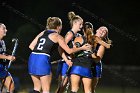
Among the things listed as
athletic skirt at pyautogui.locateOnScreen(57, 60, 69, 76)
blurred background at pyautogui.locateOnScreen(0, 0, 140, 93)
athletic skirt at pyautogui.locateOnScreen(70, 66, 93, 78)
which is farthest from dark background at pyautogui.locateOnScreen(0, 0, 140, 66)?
athletic skirt at pyautogui.locateOnScreen(70, 66, 93, 78)

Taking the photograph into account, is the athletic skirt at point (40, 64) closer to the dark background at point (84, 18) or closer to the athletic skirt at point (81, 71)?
Result: the athletic skirt at point (81, 71)

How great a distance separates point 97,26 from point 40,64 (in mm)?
7337

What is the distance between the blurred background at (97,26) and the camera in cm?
1280

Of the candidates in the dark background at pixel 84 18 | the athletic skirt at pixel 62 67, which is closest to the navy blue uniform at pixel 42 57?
the athletic skirt at pixel 62 67

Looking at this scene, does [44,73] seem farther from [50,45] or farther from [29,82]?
[29,82]

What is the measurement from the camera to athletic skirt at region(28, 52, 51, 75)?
7039mm

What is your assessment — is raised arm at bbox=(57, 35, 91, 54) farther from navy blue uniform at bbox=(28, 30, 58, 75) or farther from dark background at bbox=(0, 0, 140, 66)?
dark background at bbox=(0, 0, 140, 66)

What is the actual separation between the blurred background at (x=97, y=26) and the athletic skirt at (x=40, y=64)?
4740 mm

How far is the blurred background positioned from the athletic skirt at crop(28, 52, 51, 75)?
4740 millimetres

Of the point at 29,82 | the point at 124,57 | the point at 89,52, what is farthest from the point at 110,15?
the point at 89,52

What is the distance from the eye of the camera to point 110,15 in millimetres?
15289

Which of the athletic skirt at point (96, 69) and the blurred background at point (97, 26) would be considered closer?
the athletic skirt at point (96, 69)

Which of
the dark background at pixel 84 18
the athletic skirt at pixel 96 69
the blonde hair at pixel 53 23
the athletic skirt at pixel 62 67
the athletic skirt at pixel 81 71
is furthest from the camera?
the dark background at pixel 84 18

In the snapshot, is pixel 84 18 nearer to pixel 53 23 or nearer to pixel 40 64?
pixel 53 23
